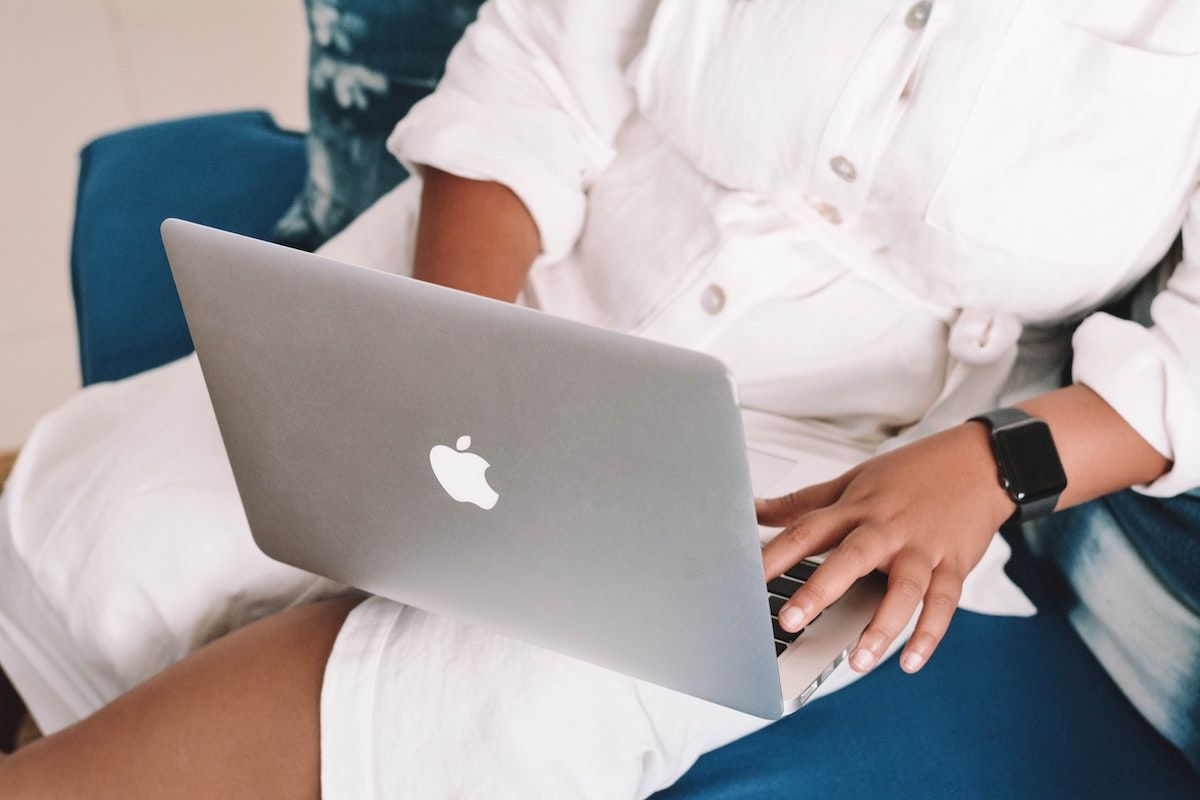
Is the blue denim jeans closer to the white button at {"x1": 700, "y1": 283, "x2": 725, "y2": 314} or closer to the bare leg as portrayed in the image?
the white button at {"x1": 700, "y1": 283, "x2": 725, "y2": 314}

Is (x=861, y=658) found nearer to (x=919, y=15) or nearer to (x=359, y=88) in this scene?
(x=919, y=15)

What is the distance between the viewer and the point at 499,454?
52 centimetres

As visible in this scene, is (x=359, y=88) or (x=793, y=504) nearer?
(x=793, y=504)

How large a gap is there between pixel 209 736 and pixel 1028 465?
54cm

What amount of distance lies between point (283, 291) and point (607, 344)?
19cm

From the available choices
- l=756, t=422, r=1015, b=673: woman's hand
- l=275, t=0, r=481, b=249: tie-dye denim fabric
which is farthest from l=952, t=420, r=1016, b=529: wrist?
l=275, t=0, r=481, b=249: tie-dye denim fabric

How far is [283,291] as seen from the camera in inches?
21.1

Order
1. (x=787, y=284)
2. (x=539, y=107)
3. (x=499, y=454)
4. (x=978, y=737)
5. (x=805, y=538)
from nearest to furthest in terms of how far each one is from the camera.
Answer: (x=499, y=454), (x=805, y=538), (x=978, y=737), (x=787, y=284), (x=539, y=107)

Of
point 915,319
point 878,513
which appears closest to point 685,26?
point 915,319

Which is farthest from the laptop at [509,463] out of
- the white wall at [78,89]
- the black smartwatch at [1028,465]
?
the white wall at [78,89]

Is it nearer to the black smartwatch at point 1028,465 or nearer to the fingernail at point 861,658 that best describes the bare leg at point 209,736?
the fingernail at point 861,658

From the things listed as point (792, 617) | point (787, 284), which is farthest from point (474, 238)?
point (792, 617)

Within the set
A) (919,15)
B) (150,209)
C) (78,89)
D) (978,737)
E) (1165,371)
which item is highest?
(919,15)

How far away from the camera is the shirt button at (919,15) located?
28.2 inches
